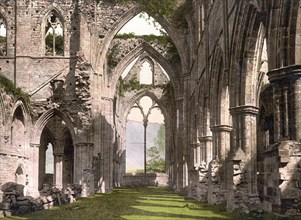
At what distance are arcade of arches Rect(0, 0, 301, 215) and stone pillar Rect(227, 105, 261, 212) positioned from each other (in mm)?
25

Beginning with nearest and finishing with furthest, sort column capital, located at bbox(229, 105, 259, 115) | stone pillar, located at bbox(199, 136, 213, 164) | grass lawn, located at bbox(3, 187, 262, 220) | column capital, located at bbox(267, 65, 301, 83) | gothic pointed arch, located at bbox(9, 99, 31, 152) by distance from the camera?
column capital, located at bbox(267, 65, 301, 83) < grass lawn, located at bbox(3, 187, 262, 220) < column capital, located at bbox(229, 105, 259, 115) < stone pillar, located at bbox(199, 136, 213, 164) < gothic pointed arch, located at bbox(9, 99, 31, 152)

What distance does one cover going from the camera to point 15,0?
2625cm

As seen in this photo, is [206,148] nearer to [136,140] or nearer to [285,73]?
[285,73]

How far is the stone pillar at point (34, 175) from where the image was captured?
23.8m

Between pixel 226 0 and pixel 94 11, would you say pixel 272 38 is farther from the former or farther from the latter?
pixel 94 11

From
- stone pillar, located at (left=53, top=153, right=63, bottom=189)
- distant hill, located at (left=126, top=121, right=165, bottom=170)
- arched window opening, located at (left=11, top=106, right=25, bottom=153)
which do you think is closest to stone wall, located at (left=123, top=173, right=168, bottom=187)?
stone pillar, located at (left=53, top=153, right=63, bottom=189)

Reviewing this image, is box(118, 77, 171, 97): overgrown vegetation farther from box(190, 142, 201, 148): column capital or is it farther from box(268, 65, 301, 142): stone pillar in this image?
box(268, 65, 301, 142): stone pillar

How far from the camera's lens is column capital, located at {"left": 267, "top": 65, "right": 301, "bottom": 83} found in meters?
8.62

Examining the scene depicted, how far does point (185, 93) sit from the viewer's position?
27.1 meters

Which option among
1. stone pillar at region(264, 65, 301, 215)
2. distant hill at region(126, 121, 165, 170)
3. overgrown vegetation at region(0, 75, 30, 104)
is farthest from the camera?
distant hill at region(126, 121, 165, 170)

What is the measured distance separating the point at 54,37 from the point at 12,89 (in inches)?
211

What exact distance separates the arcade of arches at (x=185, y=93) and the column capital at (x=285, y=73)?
17 mm

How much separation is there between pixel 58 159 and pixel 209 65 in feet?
49.8

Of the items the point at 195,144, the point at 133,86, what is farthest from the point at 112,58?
the point at 195,144
